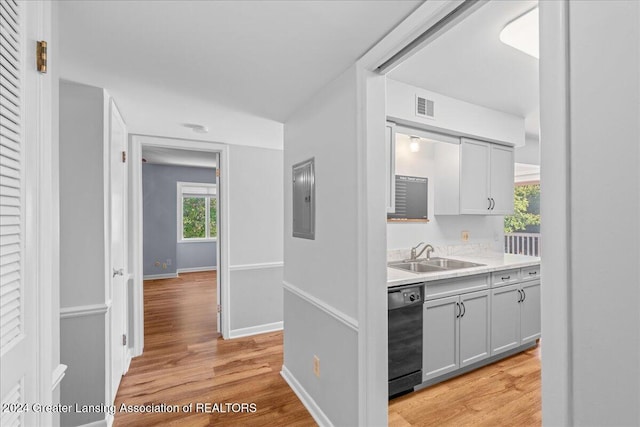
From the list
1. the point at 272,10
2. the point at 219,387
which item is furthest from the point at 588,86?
the point at 219,387

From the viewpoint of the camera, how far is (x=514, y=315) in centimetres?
287

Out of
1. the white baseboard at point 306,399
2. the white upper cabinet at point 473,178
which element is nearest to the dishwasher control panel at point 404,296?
the white baseboard at point 306,399

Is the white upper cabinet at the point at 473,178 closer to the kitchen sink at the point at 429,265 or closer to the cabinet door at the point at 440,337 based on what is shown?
the kitchen sink at the point at 429,265

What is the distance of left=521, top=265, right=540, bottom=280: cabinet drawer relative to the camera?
2.96 meters

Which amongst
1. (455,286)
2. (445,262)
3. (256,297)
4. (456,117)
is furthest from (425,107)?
(256,297)

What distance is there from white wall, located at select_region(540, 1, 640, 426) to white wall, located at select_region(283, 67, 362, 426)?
0.92 m

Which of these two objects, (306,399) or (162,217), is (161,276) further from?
(306,399)

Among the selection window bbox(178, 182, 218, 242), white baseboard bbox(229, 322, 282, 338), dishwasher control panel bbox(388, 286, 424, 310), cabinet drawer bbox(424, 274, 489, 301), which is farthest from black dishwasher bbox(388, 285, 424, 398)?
window bbox(178, 182, 218, 242)

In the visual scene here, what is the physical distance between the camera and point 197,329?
3781 millimetres

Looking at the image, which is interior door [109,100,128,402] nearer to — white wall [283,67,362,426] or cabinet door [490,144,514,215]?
white wall [283,67,362,426]

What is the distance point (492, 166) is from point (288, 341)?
2.74m

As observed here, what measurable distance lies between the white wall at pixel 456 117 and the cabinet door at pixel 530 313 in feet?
5.02

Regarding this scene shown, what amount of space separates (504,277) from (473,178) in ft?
3.35

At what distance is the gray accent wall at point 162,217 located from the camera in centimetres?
675
